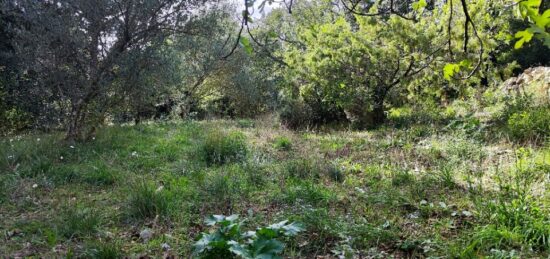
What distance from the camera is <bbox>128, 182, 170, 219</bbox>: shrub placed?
3537 mm

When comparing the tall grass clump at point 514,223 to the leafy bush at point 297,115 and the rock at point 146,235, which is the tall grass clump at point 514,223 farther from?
the leafy bush at point 297,115

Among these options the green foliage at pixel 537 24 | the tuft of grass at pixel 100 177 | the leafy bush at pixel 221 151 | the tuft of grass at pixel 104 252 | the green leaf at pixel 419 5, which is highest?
the green leaf at pixel 419 5

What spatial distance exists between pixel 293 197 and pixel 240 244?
1542 mm

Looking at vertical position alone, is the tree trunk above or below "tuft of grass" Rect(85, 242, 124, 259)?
above

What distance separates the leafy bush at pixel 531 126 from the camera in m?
5.73


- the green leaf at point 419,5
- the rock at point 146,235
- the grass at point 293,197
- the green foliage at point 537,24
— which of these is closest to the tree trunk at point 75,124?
the grass at point 293,197

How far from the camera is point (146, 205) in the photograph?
Answer: 3.57 metres

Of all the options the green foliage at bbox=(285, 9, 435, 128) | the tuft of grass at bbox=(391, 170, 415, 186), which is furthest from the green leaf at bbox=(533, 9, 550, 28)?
the green foliage at bbox=(285, 9, 435, 128)

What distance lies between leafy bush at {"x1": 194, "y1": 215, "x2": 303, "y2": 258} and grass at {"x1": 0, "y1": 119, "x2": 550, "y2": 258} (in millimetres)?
496

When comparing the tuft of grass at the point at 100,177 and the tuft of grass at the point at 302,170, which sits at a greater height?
the tuft of grass at the point at 302,170

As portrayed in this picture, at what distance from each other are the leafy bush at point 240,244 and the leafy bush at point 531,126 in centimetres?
510

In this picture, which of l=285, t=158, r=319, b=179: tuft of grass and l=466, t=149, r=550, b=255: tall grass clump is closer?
l=466, t=149, r=550, b=255: tall grass clump

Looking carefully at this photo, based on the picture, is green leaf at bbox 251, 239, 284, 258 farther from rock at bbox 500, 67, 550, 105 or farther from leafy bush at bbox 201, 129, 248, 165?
rock at bbox 500, 67, 550, 105

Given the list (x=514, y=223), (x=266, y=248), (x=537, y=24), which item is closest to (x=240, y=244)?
(x=266, y=248)
